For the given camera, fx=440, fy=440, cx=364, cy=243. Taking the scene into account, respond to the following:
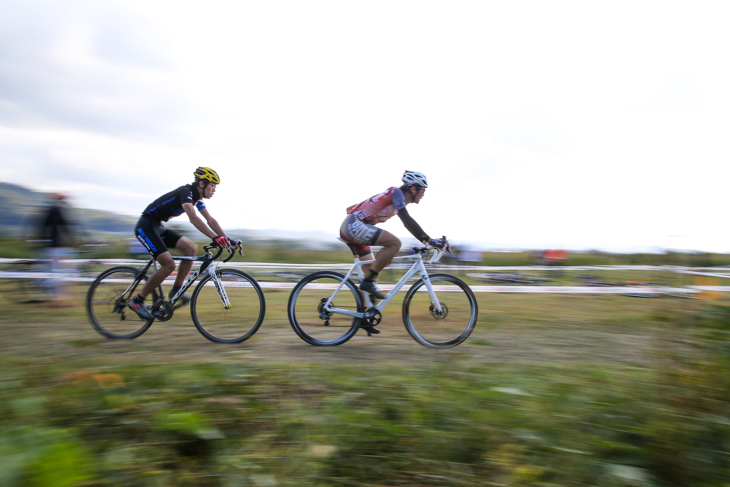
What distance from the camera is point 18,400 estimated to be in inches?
104

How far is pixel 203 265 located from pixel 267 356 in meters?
1.46

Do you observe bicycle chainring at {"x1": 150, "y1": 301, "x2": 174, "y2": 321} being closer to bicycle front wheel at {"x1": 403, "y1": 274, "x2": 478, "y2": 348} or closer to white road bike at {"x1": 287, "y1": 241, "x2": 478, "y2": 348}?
white road bike at {"x1": 287, "y1": 241, "x2": 478, "y2": 348}

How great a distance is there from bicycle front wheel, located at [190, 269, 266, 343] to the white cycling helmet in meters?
2.15

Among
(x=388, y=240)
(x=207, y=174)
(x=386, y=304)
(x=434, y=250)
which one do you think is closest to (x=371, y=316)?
(x=386, y=304)

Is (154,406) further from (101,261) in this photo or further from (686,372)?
(101,261)

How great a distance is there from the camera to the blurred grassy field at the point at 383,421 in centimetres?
217

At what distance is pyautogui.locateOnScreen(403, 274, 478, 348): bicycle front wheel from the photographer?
504 centimetres

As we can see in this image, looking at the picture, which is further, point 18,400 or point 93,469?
point 18,400

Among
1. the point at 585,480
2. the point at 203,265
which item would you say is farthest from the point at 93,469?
the point at 203,265

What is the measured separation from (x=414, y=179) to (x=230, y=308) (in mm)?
2672

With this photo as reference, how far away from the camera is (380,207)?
5098 mm

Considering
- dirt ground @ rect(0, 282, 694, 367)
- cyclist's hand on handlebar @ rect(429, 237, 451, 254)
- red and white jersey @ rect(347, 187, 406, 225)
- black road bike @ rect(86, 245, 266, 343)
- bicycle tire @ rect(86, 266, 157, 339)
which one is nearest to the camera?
dirt ground @ rect(0, 282, 694, 367)

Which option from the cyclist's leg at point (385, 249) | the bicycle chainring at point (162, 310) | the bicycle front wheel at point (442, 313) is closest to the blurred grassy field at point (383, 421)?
the bicycle front wheel at point (442, 313)

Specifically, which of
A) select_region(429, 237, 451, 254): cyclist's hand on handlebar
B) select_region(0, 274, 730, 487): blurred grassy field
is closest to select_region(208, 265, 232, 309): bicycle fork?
select_region(0, 274, 730, 487): blurred grassy field
